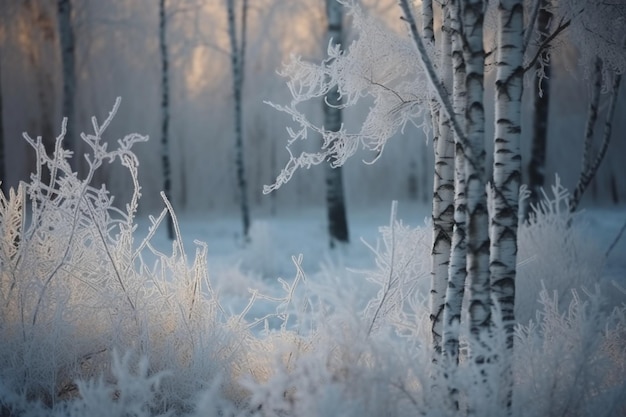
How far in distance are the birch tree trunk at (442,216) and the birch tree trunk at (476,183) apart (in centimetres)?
46

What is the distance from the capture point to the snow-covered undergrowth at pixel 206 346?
7.29ft

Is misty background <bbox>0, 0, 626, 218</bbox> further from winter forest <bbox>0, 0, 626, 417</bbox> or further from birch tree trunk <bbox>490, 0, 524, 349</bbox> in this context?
birch tree trunk <bbox>490, 0, 524, 349</bbox>

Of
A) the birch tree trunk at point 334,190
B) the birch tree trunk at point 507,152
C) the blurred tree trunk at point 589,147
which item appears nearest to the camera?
the birch tree trunk at point 507,152

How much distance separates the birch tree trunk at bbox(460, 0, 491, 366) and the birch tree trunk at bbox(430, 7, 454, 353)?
1.50ft

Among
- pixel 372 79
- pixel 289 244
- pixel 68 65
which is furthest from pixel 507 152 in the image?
pixel 68 65

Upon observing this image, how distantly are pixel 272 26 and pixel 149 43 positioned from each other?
3.83 metres

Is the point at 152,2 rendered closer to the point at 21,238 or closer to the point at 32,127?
the point at 32,127

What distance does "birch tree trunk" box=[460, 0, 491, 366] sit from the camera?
7.91 feet

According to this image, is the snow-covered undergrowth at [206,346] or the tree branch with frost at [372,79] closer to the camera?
the snow-covered undergrowth at [206,346]

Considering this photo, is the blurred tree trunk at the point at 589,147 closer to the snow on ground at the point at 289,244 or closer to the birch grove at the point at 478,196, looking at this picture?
the snow on ground at the point at 289,244

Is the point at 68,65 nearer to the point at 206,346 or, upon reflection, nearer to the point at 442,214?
the point at 206,346

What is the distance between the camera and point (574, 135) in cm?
1522

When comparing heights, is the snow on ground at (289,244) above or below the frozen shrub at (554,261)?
below

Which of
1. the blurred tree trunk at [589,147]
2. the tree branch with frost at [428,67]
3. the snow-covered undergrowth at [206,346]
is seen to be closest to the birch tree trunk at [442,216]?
the snow-covered undergrowth at [206,346]
